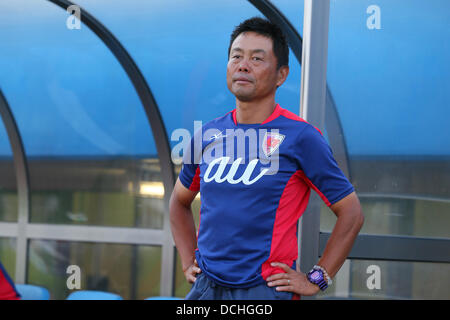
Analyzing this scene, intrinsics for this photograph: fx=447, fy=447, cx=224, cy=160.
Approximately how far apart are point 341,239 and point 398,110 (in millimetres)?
2196

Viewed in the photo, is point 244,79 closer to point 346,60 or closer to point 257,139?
point 257,139

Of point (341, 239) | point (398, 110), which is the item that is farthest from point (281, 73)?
point (398, 110)

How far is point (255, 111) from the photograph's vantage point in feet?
6.34

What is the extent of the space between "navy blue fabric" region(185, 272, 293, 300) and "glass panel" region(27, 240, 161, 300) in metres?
3.11

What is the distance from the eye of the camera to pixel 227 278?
1767mm

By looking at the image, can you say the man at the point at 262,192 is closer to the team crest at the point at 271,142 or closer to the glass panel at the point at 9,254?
the team crest at the point at 271,142

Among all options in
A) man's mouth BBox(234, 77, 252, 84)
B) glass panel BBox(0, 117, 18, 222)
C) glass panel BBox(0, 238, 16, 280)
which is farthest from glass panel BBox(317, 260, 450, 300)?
glass panel BBox(0, 117, 18, 222)

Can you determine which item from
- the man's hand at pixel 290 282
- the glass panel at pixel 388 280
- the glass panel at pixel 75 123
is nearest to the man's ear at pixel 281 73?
the man's hand at pixel 290 282

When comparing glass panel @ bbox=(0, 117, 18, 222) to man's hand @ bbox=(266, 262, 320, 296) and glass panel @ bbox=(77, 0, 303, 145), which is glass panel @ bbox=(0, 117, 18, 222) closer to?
glass panel @ bbox=(77, 0, 303, 145)

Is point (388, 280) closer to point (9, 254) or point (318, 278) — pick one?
point (318, 278)

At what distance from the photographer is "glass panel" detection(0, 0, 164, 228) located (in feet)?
16.5

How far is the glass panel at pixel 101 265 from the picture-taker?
4957 millimetres

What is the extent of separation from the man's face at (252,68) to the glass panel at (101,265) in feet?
11.0
